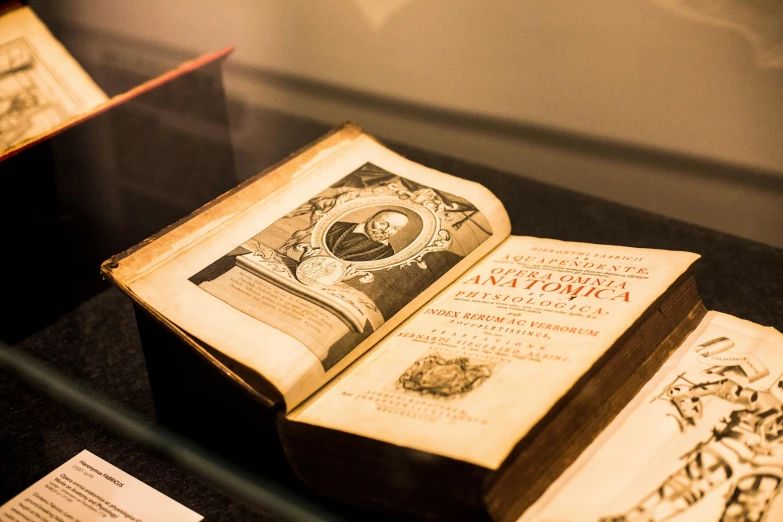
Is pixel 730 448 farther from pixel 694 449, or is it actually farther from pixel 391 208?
pixel 391 208

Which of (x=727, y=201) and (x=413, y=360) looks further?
(x=727, y=201)

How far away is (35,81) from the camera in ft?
3.20

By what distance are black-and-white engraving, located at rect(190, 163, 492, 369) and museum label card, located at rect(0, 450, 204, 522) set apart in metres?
0.16

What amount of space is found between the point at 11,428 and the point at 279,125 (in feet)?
1.86

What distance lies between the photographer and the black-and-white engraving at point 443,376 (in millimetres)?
554

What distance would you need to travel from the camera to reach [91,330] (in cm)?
86

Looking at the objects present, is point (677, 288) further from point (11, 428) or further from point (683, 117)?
point (11, 428)

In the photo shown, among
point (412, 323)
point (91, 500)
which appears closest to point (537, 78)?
point (412, 323)

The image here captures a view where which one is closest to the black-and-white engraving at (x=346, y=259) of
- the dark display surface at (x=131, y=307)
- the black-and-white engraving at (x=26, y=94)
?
the dark display surface at (x=131, y=307)

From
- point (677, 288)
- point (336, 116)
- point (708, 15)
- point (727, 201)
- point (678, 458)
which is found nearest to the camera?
point (678, 458)

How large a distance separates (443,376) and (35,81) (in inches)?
26.7

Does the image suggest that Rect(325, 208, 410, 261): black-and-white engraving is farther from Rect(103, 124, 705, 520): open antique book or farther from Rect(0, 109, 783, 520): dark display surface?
Rect(0, 109, 783, 520): dark display surface

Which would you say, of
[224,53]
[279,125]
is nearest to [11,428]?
[224,53]

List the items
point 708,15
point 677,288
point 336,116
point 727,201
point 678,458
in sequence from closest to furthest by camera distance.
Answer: point 678,458 → point 677,288 → point 708,15 → point 727,201 → point 336,116
